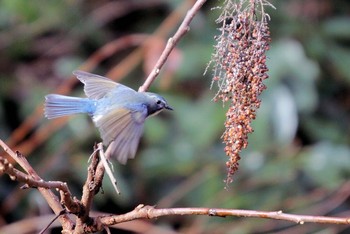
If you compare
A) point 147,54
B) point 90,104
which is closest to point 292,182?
point 147,54

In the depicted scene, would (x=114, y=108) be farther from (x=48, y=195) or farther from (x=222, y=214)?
(x=222, y=214)

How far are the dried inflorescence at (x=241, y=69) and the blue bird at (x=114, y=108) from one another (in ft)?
0.62

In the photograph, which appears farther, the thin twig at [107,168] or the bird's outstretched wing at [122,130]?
the bird's outstretched wing at [122,130]

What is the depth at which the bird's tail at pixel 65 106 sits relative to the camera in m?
1.94

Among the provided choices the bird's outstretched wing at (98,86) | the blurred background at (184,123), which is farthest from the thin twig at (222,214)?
the blurred background at (184,123)

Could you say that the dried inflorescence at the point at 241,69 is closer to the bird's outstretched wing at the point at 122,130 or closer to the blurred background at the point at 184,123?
the bird's outstretched wing at the point at 122,130

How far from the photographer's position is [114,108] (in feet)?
5.80

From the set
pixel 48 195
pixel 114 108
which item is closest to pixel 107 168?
pixel 48 195

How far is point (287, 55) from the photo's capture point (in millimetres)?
3271

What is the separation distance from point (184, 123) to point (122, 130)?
5.85 ft

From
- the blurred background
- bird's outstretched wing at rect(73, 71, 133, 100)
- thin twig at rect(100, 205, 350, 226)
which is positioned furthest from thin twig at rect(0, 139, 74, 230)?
the blurred background

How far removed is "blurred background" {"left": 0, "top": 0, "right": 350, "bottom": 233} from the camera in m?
3.15

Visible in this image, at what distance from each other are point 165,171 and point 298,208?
57 centimetres

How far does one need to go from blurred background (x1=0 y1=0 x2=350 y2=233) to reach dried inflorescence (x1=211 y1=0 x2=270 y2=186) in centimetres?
156
